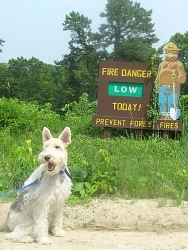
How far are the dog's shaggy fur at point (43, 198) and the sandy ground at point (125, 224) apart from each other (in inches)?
10.5

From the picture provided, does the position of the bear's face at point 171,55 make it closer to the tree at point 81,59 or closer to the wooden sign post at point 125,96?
the wooden sign post at point 125,96

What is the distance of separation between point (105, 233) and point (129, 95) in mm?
6007

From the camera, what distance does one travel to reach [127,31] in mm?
37469

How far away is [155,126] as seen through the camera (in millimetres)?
12484

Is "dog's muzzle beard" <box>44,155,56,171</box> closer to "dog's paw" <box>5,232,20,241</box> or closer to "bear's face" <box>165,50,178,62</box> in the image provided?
"dog's paw" <box>5,232,20,241</box>

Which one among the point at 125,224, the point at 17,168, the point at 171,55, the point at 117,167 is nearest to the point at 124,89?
the point at 171,55

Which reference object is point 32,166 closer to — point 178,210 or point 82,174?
point 82,174

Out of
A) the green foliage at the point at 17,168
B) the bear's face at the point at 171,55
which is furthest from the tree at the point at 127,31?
the green foliage at the point at 17,168

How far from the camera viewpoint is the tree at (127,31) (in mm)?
35656

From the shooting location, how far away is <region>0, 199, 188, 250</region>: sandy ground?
20.8 ft

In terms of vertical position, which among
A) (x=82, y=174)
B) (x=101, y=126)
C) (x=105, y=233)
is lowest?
(x=105, y=233)

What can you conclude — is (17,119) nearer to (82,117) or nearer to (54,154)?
(82,117)

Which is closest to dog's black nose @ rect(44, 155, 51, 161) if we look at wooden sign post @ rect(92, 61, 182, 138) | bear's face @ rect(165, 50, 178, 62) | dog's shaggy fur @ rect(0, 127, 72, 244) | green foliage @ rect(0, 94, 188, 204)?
dog's shaggy fur @ rect(0, 127, 72, 244)

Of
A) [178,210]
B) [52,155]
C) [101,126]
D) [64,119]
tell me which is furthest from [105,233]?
[64,119]
